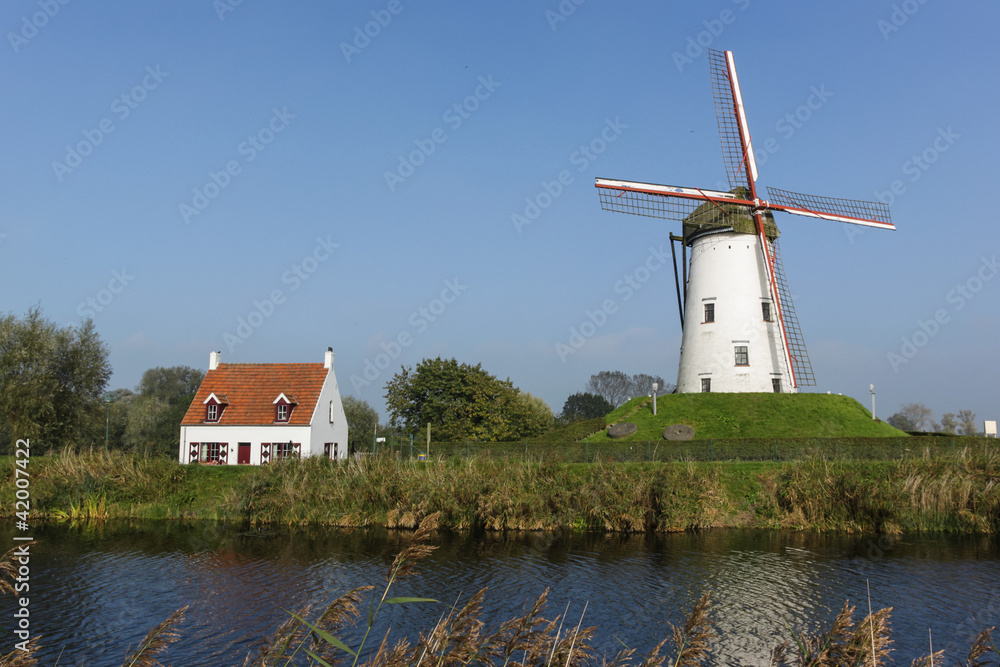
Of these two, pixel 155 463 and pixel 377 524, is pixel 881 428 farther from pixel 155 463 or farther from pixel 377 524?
pixel 155 463

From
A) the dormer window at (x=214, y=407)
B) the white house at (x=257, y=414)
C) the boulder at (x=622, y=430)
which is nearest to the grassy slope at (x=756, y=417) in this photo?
the boulder at (x=622, y=430)

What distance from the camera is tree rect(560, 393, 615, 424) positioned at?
109m

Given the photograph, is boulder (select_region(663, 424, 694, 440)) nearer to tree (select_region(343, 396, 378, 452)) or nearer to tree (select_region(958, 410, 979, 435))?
tree (select_region(343, 396, 378, 452))

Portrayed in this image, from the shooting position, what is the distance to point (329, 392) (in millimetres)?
47094

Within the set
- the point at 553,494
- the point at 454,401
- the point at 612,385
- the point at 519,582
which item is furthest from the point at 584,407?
the point at 519,582

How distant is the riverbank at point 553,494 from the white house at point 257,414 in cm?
1541

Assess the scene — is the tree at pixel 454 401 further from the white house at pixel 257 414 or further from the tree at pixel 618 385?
the tree at pixel 618 385

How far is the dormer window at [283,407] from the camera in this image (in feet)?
143

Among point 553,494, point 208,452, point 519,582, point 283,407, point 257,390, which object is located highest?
point 257,390

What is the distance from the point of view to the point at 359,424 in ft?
276

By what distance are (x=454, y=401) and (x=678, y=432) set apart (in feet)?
64.3

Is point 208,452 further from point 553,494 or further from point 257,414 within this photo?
point 553,494

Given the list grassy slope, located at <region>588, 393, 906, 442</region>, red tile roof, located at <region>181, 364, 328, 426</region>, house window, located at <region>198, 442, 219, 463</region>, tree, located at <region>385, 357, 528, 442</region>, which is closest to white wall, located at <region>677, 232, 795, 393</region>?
grassy slope, located at <region>588, 393, 906, 442</region>

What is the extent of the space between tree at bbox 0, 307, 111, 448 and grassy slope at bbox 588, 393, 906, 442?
32149 millimetres
